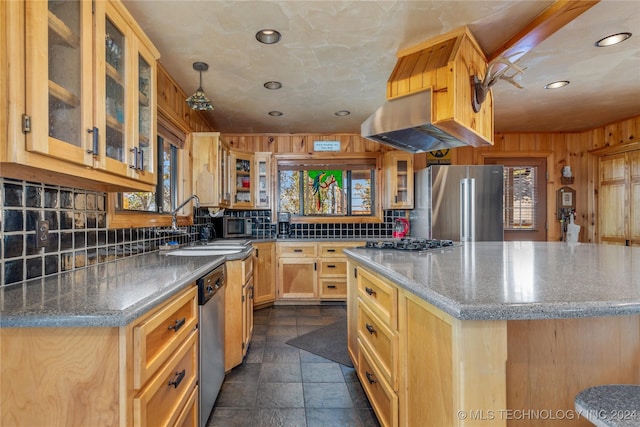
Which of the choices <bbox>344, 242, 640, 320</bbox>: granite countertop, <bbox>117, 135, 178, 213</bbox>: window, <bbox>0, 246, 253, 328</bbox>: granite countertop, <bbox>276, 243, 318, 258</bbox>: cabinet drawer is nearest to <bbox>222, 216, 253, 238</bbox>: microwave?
<bbox>276, 243, 318, 258</bbox>: cabinet drawer

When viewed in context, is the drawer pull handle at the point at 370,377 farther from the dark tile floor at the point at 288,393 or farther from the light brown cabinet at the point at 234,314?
the light brown cabinet at the point at 234,314

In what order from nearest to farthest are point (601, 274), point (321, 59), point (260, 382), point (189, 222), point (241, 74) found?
point (601, 274)
point (260, 382)
point (321, 59)
point (241, 74)
point (189, 222)

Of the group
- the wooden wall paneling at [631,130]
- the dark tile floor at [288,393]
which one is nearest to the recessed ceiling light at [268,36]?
the dark tile floor at [288,393]

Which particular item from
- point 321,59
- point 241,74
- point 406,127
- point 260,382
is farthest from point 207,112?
point 260,382

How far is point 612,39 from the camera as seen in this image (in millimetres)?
2193

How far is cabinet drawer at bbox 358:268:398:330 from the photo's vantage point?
4.71 feet

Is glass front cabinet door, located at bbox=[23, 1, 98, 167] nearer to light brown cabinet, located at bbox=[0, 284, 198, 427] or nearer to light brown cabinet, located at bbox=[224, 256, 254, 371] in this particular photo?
light brown cabinet, located at bbox=[0, 284, 198, 427]

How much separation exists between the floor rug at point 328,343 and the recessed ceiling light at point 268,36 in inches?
93.3

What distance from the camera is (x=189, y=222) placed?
3.21 m

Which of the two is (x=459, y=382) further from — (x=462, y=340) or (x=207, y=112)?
(x=207, y=112)

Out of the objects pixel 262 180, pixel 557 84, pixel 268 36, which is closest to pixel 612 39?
pixel 557 84

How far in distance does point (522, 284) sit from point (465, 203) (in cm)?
314

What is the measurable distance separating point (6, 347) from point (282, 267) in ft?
11.0

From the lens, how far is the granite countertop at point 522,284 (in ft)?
2.81
